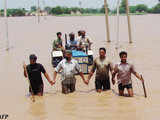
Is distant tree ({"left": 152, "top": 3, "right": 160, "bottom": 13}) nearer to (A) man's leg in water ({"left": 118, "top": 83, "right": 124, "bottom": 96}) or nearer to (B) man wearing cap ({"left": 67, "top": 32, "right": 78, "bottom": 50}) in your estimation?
(B) man wearing cap ({"left": 67, "top": 32, "right": 78, "bottom": 50})

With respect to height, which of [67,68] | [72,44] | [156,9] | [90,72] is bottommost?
[90,72]

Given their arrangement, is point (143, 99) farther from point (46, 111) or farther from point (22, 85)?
point (22, 85)

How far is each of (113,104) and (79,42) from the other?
14.9 feet

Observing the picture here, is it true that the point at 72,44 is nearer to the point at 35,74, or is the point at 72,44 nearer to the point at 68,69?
the point at 68,69

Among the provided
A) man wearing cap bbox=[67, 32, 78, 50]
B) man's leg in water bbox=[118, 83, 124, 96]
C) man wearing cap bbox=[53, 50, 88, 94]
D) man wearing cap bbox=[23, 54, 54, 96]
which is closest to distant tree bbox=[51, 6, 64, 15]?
man wearing cap bbox=[67, 32, 78, 50]

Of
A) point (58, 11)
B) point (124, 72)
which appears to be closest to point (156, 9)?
point (58, 11)

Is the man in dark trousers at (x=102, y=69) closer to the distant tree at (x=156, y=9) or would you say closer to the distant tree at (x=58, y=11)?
the distant tree at (x=156, y=9)

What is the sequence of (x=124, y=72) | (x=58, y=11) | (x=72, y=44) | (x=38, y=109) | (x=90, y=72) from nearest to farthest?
(x=38, y=109)
(x=124, y=72)
(x=90, y=72)
(x=72, y=44)
(x=58, y=11)

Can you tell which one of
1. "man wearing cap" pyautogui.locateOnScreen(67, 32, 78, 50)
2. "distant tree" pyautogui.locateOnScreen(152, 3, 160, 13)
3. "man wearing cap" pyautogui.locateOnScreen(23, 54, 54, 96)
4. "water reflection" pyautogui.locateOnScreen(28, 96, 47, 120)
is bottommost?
"water reflection" pyautogui.locateOnScreen(28, 96, 47, 120)

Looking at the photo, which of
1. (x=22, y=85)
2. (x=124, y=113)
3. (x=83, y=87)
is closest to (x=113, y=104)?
(x=124, y=113)

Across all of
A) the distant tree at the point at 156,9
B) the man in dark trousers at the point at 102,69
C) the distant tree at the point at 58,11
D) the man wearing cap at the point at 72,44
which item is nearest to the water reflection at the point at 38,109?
the man in dark trousers at the point at 102,69

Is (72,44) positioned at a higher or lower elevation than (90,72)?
higher

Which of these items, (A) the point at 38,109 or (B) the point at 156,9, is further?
(B) the point at 156,9

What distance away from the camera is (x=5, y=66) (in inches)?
563
